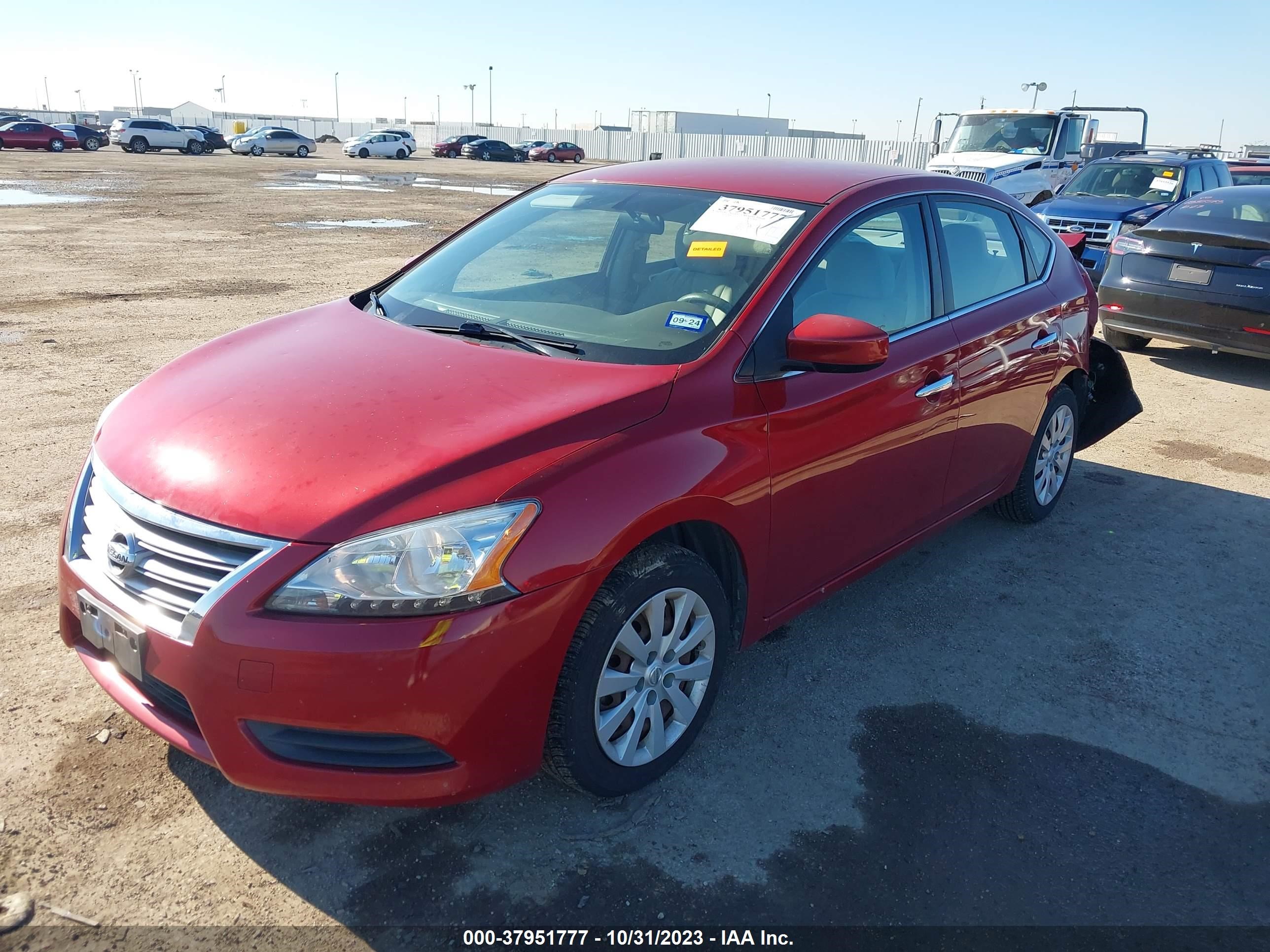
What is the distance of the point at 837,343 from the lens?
3.00 metres

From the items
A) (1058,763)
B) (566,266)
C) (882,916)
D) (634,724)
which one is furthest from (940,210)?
(882,916)

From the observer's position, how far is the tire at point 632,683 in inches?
101

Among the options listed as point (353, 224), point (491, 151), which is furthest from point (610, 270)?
point (491, 151)

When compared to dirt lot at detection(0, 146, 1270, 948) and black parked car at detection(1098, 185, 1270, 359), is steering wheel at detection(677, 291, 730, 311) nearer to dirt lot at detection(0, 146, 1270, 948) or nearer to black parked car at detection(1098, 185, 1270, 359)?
dirt lot at detection(0, 146, 1270, 948)

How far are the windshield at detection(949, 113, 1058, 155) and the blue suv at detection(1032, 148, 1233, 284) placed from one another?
3.06 m

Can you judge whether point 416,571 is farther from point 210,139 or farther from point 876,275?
point 210,139

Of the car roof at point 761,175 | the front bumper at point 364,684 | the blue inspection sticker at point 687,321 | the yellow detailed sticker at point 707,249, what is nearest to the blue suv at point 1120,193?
the car roof at point 761,175

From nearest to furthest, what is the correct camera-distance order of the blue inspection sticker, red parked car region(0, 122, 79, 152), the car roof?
1. the blue inspection sticker
2. the car roof
3. red parked car region(0, 122, 79, 152)

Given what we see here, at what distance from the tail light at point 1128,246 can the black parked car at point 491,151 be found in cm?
5221

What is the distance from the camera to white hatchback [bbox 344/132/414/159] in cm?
5509

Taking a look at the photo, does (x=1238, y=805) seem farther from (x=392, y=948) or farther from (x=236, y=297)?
Result: (x=236, y=297)

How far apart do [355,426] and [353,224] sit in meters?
16.2

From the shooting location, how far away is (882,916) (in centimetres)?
251

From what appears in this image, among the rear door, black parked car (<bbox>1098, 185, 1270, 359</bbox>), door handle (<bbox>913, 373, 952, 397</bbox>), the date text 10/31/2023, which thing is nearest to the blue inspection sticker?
door handle (<bbox>913, 373, 952, 397</bbox>)
